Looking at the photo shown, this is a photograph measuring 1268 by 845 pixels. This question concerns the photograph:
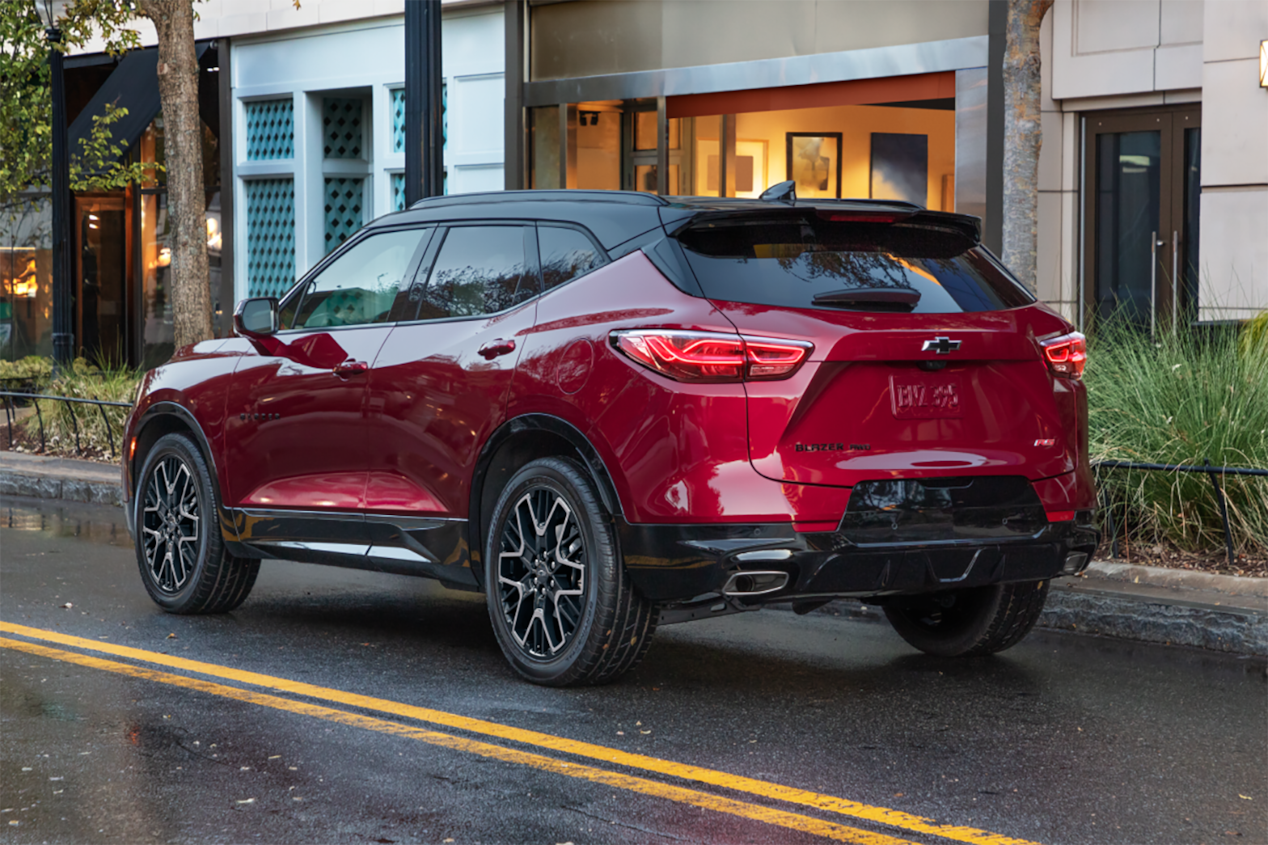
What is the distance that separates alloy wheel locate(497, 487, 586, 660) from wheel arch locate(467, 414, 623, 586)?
0.16m

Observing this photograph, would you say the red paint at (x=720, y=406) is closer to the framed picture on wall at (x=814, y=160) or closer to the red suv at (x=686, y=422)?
the red suv at (x=686, y=422)

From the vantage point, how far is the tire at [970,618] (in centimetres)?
664

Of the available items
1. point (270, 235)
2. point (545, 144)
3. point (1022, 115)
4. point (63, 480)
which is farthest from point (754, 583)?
point (270, 235)

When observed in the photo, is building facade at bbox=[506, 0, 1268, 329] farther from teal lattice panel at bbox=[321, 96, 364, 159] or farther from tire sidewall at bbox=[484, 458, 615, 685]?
tire sidewall at bbox=[484, 458, 615, 685]

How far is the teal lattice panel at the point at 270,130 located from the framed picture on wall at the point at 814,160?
22.3ft

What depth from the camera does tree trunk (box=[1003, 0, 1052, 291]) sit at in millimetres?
10461

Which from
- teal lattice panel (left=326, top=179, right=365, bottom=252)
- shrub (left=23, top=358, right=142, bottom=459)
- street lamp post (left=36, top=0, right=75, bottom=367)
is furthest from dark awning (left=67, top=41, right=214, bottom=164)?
shrub (left=23, top=358, right=142, bottom=459)

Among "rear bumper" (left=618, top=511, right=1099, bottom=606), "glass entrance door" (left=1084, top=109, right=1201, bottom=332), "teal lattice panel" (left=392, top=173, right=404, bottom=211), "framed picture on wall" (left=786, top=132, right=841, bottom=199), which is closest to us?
"rear bumper" (left=618, top=511, right=1099, bottom=606)

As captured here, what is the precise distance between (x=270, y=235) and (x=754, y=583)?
1668 centimetres

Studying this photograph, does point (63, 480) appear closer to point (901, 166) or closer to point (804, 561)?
point (901, 166)

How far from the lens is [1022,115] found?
1050 cm

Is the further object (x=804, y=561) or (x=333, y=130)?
(x=333, y=130)

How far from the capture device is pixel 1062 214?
14.4 m

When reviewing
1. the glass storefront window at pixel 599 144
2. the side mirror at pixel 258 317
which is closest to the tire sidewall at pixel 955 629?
the side mirror at pixel 258 317
